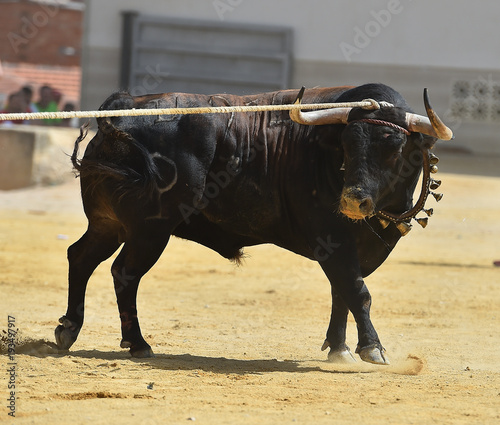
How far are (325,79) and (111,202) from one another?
14.5 metres

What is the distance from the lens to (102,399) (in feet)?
16.2

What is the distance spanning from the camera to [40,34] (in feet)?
107

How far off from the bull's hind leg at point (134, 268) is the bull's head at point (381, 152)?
48.9 inches

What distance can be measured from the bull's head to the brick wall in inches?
1090

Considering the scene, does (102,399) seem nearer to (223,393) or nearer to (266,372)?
(223,393)

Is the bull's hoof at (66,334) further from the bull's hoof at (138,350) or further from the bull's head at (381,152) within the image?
the bull's head at (381,152)

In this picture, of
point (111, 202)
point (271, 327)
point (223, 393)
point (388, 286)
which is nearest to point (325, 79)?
point (388, 286)

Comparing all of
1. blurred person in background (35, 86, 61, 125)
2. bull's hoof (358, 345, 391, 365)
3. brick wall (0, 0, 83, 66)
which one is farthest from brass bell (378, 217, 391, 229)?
brick wall (0, 0, 83, 66)

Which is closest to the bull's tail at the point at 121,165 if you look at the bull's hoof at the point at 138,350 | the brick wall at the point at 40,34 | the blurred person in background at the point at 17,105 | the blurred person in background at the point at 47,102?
the bull's hoof at the point at 138,350

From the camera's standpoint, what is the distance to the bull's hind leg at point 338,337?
21.6 ft

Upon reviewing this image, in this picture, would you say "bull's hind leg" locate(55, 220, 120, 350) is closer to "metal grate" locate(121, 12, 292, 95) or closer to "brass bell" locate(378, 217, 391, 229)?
"brass bell" locate(378, 217, 391, 229)

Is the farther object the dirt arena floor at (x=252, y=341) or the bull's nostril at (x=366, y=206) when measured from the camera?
the bull's nostril at (x=366, y=206)

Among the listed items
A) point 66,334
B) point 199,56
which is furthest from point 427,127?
point 199,56

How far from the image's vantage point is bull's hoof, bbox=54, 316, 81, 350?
6461mm
